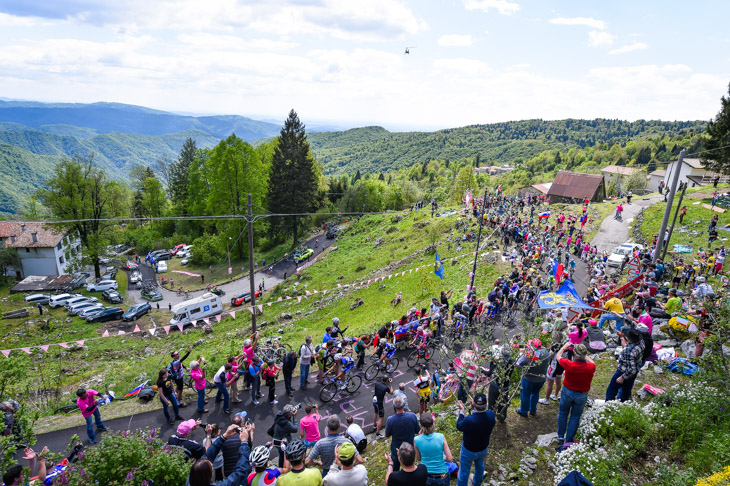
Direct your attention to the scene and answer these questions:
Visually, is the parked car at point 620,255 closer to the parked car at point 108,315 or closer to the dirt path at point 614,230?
the dirt path at point 614,230

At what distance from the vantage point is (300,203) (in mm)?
49625

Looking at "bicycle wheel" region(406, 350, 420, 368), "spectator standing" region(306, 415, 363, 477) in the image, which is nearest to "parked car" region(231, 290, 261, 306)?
"bicycle wheel" region(406, 350, 420, 368)

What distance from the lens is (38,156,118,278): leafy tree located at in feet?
135

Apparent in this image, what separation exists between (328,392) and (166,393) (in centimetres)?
512

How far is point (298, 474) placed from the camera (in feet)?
19.3

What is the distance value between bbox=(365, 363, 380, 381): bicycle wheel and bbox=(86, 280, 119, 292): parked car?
41430 millimetres

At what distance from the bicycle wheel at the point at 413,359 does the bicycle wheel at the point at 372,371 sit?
4.62 feet

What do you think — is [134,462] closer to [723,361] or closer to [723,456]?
[723,456]

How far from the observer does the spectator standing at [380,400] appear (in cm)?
1017

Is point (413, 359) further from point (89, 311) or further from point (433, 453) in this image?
point (89, 311)

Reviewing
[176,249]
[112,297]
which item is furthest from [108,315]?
[176,249]

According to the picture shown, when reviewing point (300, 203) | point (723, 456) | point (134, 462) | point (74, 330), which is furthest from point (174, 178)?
point (723, 456)

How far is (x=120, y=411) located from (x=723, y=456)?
15.9m

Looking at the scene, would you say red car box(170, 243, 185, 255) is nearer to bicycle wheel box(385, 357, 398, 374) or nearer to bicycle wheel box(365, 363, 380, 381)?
bicycle wheel box(365, 363, 380, 381)
